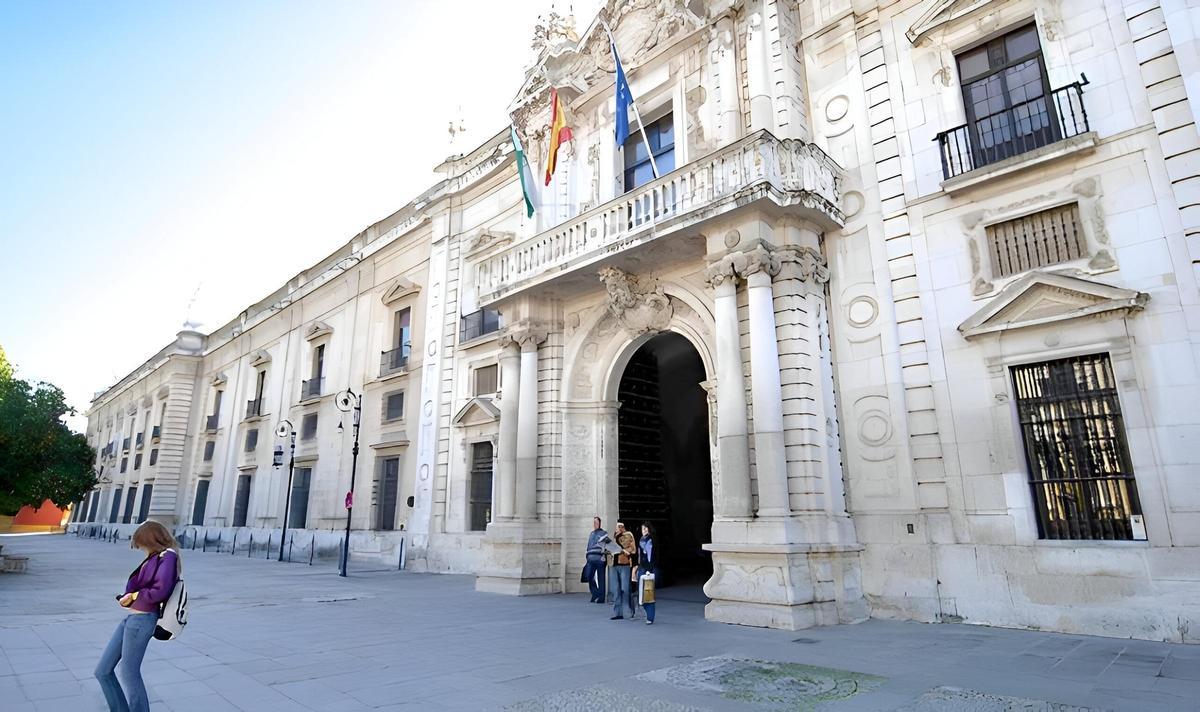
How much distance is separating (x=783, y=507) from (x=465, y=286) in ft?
44.8

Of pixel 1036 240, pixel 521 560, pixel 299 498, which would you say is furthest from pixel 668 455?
pixel 299 498

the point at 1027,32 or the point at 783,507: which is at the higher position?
the point at 1027,32

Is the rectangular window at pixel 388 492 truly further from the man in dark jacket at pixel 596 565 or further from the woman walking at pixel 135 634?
the woman walking at pixel 135 634

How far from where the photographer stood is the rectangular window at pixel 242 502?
102 feet

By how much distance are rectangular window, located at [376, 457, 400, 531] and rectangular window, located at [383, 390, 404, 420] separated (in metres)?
1.44

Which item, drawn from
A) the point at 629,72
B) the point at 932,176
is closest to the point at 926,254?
the point at 932,176

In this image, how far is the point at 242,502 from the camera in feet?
103

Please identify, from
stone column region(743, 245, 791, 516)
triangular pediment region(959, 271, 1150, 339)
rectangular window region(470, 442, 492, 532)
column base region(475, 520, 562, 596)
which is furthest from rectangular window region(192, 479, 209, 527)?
triangular pediment region(959, 271, 1150, 339)

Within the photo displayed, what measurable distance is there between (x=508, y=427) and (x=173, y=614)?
10.4 m

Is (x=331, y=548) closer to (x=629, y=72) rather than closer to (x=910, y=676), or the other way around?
(x=629, y=72)

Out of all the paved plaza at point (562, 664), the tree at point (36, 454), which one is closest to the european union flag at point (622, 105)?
the paved plaza at point (562, 664)

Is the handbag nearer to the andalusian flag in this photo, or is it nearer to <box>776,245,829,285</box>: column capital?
<box>776,245,829,285</box>: column capital

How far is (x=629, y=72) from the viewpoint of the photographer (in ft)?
51.6

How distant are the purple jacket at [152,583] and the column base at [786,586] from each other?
7508 mm
